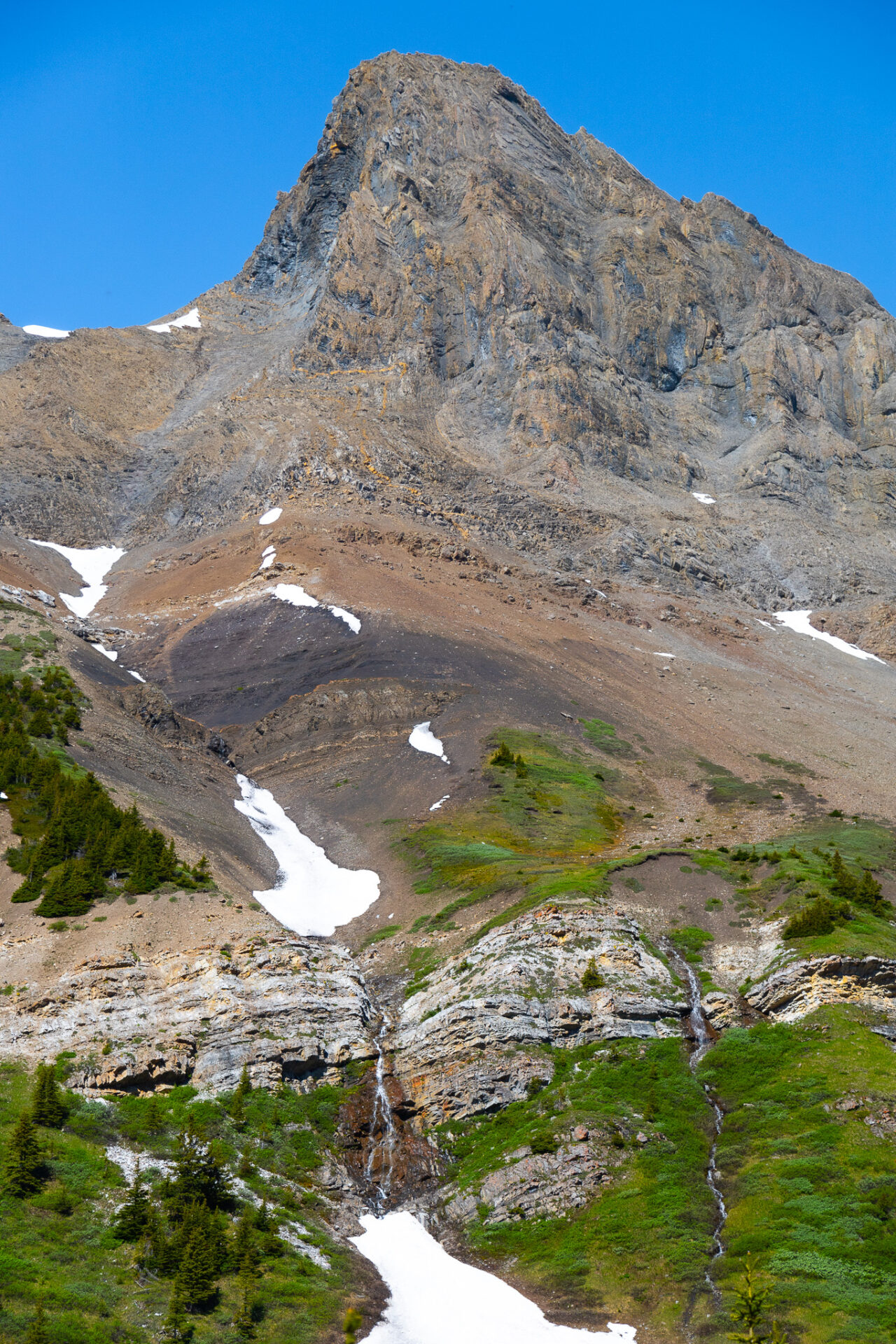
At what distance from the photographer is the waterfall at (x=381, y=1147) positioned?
32125mm

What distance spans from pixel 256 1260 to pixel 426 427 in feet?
367

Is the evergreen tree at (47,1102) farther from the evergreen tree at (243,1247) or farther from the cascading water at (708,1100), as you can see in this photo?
the cascading water at (708,1100)

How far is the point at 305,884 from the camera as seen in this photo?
5284 cm

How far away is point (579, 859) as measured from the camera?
51.2 meters

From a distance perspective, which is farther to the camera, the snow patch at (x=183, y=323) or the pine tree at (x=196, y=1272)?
the snow patch at (x=183, y=323)

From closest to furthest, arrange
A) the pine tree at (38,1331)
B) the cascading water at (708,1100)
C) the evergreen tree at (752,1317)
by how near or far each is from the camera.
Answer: the pine tree at (38,1331) → the evergreen tree at (752,1317) → the cascading water at (708,1100)

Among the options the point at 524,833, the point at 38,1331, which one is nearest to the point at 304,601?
the point at 524,833

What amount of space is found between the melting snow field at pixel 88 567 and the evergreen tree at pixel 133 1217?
74.1 meters

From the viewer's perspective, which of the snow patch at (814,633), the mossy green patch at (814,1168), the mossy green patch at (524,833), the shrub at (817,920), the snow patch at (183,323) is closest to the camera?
the mossy green patch at (814,1168)

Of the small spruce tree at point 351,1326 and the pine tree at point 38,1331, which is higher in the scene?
the small spruce tree at point 351,1326

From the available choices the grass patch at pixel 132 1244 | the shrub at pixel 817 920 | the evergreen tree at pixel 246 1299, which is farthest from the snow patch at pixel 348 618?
the evergreen tree at pixel 246 1299

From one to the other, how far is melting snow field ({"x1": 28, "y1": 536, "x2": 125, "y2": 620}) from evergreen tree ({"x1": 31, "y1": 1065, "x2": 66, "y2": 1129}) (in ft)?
229

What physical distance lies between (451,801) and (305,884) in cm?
1123

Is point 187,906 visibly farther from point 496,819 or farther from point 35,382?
point 35,382
